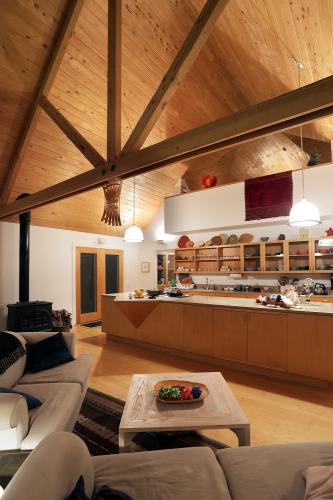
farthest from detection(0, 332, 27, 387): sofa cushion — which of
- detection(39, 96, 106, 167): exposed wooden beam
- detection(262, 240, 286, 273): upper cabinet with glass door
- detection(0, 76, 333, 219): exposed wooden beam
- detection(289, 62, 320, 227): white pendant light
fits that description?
detection(262, 240, 286, 273): upper cabinet with glass door

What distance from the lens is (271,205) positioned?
562 cm

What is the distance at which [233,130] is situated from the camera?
231cm

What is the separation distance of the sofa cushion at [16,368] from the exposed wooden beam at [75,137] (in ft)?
6.94

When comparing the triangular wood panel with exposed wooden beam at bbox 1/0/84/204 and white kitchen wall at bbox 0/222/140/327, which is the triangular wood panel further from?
exposed wooden beam at bbox 1/0/84/204

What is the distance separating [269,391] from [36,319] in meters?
4.23

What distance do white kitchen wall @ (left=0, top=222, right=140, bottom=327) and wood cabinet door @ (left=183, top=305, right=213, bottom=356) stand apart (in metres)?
3.54

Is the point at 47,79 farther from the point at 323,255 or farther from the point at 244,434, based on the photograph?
the point at 323,255

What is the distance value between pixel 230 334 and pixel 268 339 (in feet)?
1.66

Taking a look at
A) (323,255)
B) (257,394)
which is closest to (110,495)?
(257,394)

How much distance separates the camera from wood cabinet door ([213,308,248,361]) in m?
3.75

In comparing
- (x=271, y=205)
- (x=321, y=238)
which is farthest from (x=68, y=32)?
(x=321, y=238)

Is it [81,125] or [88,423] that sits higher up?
[81,125]

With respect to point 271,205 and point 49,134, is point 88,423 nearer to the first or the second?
point 49,134

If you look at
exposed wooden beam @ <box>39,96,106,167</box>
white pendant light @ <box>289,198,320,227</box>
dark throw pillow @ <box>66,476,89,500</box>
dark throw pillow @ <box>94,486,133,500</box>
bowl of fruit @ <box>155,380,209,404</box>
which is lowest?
bowl of fruit @ <box>155,380,209,404</box>
